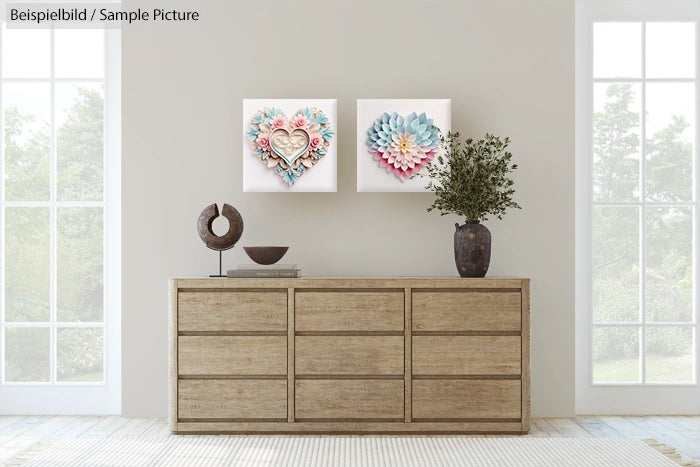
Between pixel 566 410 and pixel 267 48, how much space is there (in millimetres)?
2500

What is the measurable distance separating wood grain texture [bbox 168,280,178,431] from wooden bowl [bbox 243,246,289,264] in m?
0.39

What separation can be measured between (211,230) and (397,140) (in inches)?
41.5

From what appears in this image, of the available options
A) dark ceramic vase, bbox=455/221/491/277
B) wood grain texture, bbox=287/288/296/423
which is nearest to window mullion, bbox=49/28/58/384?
wood grain texture, bbox=287/288/296/423

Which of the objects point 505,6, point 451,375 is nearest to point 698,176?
point 505,6

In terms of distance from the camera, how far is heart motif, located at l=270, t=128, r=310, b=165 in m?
3.79

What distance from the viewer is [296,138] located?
381 centimetres

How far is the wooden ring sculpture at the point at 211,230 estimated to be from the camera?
3629 mm

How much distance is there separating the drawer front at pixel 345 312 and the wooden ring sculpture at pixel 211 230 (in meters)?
0.47

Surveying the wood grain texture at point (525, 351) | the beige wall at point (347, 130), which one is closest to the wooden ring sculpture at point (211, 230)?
the beige wall at point (347, 130)

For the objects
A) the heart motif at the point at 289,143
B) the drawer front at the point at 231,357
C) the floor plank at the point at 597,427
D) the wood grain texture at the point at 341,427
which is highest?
the heart motif at the point at 289,143

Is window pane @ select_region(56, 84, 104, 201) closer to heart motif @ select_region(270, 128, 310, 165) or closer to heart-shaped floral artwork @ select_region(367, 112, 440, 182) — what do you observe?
heart motif @ select_region(270, 128, 310, 165)

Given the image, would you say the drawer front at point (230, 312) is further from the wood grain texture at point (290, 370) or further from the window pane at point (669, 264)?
the window pane at point (669, 264)

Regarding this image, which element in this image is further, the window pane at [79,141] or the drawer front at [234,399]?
the window pane at [79,141]

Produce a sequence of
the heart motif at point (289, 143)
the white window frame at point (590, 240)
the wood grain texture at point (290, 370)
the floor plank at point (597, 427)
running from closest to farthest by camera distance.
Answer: the wood grain texture at point (290, 370) < the floor plank at point (597, 427) < the heart motif at point (289, 143) < the white window frame at point (590, 240)
